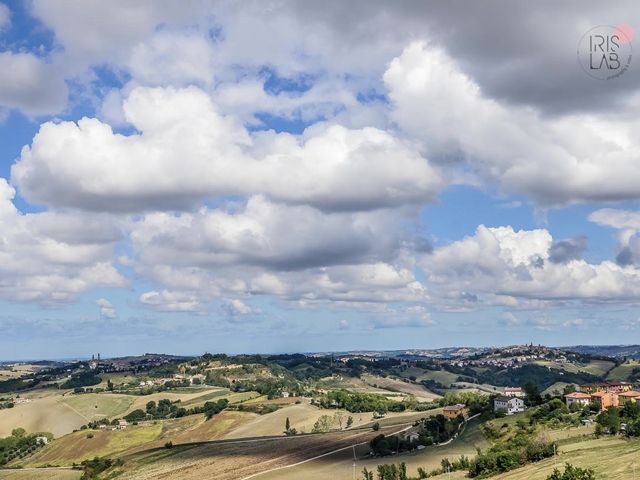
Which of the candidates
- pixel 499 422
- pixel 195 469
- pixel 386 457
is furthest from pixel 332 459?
pixel 499 422

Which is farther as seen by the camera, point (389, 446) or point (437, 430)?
point (437, 430)

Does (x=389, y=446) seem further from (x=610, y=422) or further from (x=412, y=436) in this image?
(x=610, y=422)

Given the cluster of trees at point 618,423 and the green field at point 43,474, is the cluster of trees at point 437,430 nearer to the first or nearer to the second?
the cluster of trees at point 618,423

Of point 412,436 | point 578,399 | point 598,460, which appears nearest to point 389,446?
point 412,436

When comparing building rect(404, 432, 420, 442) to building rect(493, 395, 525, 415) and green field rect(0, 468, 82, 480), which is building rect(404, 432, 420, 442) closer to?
building rect(493, 395, 525, 415)

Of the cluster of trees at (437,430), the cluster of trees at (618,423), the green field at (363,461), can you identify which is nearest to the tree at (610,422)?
the cluster of trees at (618,423)

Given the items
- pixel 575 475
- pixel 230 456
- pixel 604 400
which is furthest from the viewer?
pixel 604 400

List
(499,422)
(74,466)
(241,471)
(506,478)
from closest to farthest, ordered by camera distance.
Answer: (506,478), (241,471), (499,422), (74,466)

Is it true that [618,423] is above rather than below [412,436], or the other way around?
above

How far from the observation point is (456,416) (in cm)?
19638

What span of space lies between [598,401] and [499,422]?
31.8 meters

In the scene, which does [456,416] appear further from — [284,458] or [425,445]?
[284,458]

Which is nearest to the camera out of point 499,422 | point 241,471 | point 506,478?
point 506,478

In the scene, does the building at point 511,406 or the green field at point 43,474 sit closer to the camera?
the green field at point 43,474
